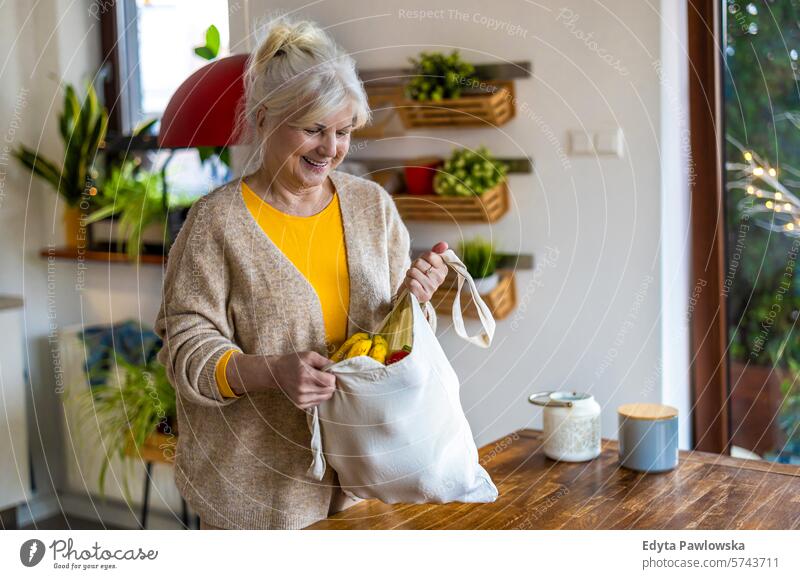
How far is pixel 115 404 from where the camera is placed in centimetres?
262

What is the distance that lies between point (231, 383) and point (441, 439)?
26cm

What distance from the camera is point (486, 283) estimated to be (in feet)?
6.45

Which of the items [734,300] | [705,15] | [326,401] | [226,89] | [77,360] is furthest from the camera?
[77,360]

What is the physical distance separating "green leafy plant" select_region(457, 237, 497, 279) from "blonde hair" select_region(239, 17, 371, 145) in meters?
0.82

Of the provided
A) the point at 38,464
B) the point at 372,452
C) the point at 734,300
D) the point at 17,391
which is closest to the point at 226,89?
the point at 372,452

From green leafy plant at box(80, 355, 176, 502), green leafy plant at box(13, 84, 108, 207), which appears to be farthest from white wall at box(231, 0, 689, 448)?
green leafy plant at box(13, 84, 108, 207)

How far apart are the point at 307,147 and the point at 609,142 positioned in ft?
2.66

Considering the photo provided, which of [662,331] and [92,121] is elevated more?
[92,121]

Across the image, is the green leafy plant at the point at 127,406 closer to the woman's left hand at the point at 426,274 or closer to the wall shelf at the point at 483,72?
the wall shelf at the point at 483,72

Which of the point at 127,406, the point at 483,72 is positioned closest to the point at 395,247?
the point at 483,72

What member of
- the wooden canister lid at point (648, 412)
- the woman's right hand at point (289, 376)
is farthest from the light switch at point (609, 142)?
the woman's right hand at point (289, 376)

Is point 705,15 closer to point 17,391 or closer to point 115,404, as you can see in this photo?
point 115,404

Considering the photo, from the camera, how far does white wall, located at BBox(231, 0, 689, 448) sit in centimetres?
176

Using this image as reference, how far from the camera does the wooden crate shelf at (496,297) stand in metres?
1.99
